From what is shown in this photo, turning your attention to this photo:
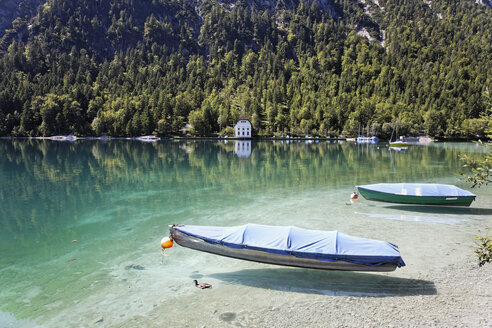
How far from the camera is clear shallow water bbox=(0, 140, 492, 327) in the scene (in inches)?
545

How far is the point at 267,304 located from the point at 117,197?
24544mm

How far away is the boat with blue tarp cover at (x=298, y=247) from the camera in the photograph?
14117mm

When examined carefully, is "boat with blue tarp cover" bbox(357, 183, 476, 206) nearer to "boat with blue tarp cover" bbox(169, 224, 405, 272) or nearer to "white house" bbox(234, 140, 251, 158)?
"boat with blue tarp cover" bbox(169, 224, 405, 272)

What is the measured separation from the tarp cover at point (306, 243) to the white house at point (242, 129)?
16864 centimetres

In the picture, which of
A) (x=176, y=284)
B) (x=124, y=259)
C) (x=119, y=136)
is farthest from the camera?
(x=119, y=136)

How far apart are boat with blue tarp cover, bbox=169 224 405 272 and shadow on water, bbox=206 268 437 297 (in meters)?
0.85

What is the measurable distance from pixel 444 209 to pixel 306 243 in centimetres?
1929

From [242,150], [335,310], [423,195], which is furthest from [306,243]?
[242,150]

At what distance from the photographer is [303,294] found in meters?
13.9

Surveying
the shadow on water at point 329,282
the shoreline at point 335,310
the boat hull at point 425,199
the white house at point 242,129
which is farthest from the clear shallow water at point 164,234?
the white house at point 242,129

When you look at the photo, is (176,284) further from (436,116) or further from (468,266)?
(436,116)

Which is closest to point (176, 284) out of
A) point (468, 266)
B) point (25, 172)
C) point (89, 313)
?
point (89, 313)

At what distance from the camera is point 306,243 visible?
14789 millimetres

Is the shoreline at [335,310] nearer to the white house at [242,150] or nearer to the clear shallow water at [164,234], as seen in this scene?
the clear shallow water at [164,234]
